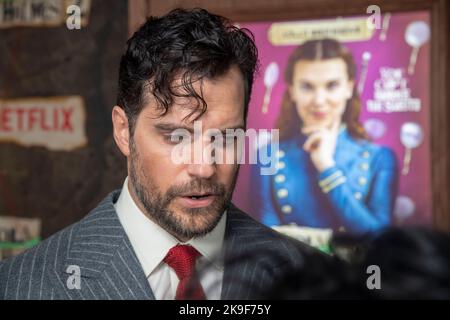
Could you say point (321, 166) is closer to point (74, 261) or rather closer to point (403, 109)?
point (403, 109)

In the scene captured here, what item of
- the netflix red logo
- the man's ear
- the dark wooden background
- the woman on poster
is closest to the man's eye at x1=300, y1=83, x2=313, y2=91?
the woman on poster

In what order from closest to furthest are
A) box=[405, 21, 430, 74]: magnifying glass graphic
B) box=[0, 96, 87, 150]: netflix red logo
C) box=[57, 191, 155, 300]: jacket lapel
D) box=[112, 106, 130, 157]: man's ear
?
box=[57, 191, 155, 300]: jacket lapel < box=[112, 106, 130, 157]: man's ear < box=[405, 21, 430, 74]: magnifying glass graphic < box=[0, 96, 87, 150]: netflix red logo

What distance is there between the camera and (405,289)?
1.00 ft

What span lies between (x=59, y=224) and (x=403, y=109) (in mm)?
810

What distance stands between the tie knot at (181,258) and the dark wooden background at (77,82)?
727 millimetres

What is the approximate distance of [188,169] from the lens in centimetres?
75

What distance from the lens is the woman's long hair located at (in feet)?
4.41

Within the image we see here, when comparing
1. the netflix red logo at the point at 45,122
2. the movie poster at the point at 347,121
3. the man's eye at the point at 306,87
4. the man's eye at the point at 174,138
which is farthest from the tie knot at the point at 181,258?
the netflix red logo at the point at 45,122

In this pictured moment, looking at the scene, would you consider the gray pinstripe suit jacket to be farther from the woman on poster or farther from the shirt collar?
the woman on poster

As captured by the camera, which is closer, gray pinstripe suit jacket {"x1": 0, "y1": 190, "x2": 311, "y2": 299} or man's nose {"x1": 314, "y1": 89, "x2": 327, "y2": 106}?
gray pinstripe suit jacket {"x1": 0, "y1": 190, "x2": 311, "y2": 299}

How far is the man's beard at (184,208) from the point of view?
0.72 m

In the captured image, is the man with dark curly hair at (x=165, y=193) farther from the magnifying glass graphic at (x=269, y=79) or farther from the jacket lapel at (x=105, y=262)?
the magnifying glass graphic at (x=269, y=79)

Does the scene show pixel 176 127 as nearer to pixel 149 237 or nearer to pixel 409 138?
pixel 149 237
